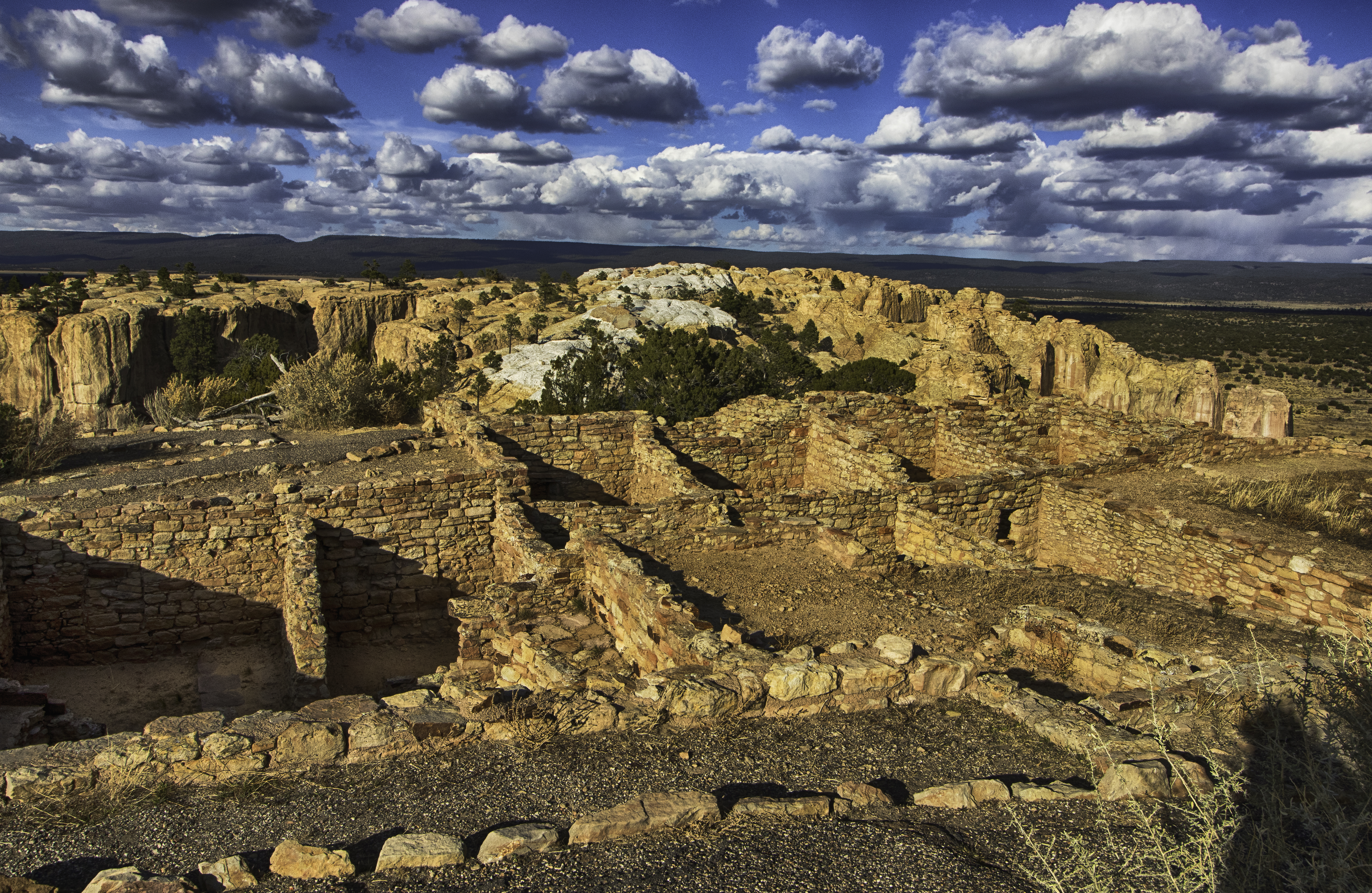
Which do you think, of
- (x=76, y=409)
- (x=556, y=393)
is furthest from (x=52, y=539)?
(x=76, y=409)

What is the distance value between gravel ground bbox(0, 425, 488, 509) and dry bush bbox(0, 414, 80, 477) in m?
0.22

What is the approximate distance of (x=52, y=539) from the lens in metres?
8.92

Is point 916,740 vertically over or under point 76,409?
over

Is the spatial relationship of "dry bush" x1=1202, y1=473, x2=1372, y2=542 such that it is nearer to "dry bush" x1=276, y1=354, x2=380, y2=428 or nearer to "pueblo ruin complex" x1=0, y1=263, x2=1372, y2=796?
"pueblo ruin complex" x1=0, y1=263, x2=1372, y2=796

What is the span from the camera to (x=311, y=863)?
351 cm

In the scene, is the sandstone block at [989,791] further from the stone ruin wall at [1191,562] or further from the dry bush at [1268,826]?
the stone ruin wall at [1191,562]

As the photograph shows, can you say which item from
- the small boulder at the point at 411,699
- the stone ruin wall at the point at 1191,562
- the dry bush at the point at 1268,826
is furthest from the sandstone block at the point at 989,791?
the stone ruin wall at the point at 1191,562

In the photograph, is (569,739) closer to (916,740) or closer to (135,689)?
(916,740)

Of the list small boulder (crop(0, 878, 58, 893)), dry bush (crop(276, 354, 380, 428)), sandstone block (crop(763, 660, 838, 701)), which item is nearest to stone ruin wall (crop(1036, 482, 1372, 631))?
sandstone block (crop(763, 660, 838, 701))

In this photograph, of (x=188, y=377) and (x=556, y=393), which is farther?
(x=188, y=377)

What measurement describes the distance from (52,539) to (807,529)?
8.63 metres

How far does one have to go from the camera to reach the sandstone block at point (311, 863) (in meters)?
3.49

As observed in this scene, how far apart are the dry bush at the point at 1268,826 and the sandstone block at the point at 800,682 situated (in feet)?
5.26

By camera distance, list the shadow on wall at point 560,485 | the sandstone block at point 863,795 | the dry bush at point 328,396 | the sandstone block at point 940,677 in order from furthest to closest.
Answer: the dry bush at point 328,396
the shadow on wall at point 560,485
the sandstone block at point 940,677
the sandstone block at point 863,795
